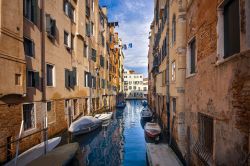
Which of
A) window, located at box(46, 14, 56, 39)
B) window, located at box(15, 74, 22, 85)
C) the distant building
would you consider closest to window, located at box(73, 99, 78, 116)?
window, located at box(46, 14, 56, 39)

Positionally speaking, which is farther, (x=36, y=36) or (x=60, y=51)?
(x=60, y=51)

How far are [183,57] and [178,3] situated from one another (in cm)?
276

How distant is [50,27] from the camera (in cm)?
1445

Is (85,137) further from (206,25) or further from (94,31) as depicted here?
(94,31)

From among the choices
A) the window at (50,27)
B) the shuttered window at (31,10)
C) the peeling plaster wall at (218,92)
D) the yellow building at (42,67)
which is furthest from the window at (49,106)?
the peeling plaster wall at (218,92)

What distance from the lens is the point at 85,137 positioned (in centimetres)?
1725

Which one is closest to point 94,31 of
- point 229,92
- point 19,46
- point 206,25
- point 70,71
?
point 70,71

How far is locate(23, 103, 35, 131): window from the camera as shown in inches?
470

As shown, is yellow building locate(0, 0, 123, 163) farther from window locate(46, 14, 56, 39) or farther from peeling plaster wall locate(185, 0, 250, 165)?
peeling plaster wall locate(185, 0, 250, 165)

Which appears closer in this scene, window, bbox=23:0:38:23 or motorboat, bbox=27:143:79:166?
motorboat, bbox=27:143:79:166

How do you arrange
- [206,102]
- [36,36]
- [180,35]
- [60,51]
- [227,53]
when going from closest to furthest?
[227,53], [206,102], [180,35], [36,36], [60,51]

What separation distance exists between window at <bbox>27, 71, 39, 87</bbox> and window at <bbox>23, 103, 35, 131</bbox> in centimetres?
120

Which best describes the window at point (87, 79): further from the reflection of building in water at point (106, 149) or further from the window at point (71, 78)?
the reflection of building in water at point (106, 149)

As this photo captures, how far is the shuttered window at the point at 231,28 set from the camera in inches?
199
